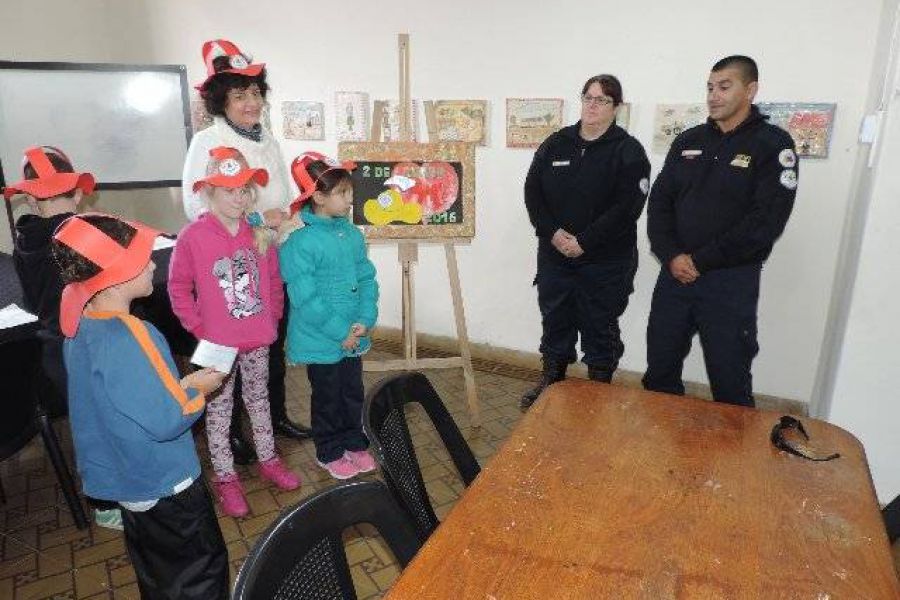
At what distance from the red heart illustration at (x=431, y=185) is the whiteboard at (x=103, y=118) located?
2.00 m

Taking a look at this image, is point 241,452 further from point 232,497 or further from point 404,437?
point 404,437

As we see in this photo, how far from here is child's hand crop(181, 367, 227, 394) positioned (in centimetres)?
142

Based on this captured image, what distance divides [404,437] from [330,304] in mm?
1013

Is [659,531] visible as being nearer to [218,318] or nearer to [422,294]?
[218,318]

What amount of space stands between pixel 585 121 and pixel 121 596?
8.35 feet

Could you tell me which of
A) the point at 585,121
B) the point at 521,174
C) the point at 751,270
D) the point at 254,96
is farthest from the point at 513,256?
the point at 254,96

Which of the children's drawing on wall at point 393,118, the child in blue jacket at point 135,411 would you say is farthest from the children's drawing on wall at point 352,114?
the child in blue jacket at point 135,411

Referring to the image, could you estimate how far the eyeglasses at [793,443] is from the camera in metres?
1.25

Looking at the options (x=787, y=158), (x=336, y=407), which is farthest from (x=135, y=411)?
(x=787, y=158)

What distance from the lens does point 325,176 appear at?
A: 2.13 metres

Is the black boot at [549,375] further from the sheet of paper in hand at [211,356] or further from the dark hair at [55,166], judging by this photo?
the dark hair at [55,166]

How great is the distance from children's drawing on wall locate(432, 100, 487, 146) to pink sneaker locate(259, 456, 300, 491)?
Answer: 200cm

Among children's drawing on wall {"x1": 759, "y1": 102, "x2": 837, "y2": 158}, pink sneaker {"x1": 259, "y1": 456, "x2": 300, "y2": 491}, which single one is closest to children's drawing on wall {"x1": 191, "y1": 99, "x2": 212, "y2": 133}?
pink sneaker {"x1": 259, "y1": 456, "x2": 300, "y2": 491}

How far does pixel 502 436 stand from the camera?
2850mm
